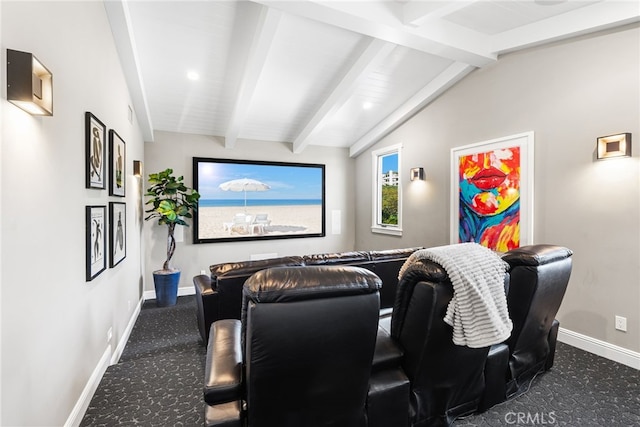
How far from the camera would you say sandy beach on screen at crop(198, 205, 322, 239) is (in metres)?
5.53

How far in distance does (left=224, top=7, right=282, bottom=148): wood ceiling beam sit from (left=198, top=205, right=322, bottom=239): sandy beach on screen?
164 cm

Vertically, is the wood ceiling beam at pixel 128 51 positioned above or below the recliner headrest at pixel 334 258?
above

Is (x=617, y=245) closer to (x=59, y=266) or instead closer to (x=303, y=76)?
(x=303, y=76)

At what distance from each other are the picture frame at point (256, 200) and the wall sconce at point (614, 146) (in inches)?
175

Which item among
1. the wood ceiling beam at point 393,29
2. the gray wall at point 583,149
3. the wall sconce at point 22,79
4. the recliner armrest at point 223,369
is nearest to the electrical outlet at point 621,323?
the gray wall at point 583,149

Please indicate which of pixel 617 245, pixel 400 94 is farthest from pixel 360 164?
pixel 617 245

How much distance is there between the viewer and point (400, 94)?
496cm

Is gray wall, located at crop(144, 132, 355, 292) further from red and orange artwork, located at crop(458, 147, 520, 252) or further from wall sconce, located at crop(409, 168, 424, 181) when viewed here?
red and orange artwork, located at crop(458, 147, 520, 252)

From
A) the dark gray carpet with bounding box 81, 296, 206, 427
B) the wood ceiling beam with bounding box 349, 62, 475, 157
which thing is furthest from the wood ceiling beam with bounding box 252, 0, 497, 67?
the dark gray carpet with bounding box 81, 296, 206, 427

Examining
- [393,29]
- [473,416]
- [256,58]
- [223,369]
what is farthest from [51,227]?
[393,29]

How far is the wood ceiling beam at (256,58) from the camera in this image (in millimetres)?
3004

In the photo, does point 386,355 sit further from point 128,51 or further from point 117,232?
point 128,51

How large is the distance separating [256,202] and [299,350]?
4.84m

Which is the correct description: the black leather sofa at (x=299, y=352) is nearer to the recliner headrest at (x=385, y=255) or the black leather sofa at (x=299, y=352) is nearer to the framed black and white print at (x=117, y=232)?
the framed black and white print at (x=117, y=232)
